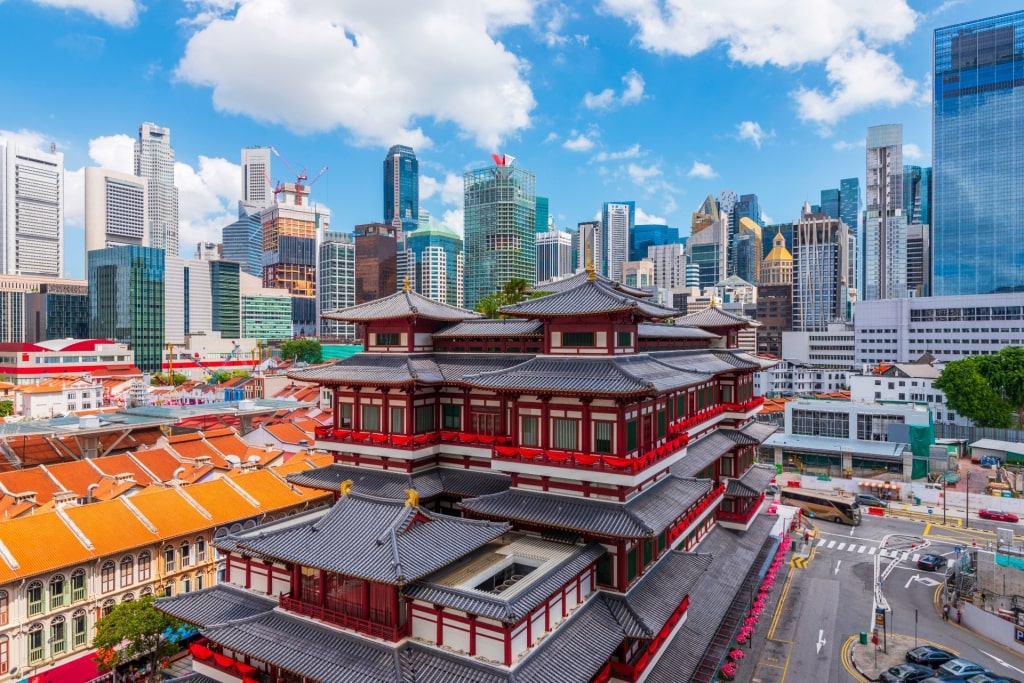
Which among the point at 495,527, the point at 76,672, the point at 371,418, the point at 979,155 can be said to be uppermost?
the point at 979,155

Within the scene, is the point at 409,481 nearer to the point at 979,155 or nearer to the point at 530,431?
the point at 530,431

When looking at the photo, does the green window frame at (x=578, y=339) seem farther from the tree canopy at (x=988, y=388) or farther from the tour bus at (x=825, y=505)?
the tree canopy at (x=988, y=388)

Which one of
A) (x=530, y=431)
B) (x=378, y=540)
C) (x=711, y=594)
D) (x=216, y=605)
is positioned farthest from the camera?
(x=711, y=594)

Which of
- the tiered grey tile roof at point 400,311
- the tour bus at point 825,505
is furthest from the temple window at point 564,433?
the tour bus at point 825,505

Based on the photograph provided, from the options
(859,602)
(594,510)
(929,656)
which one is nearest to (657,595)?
(594,510)

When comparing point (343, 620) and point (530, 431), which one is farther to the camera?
point (530, 431)
